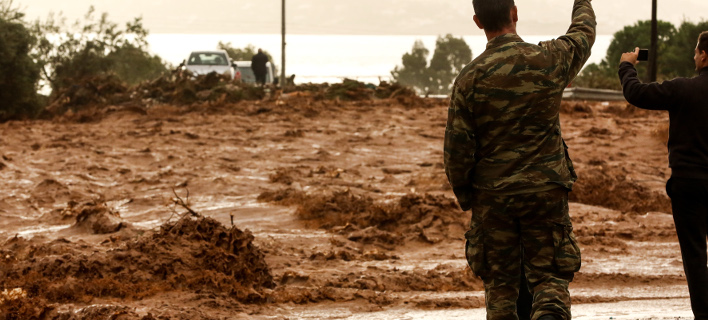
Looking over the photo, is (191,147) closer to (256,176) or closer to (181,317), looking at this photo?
(256,176)

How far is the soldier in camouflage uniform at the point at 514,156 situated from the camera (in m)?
4.54

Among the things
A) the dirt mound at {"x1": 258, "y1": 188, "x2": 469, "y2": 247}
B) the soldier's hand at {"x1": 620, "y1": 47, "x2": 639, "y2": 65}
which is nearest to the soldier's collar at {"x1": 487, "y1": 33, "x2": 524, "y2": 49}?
the soldier's hand at {"x1": 620, "y1": 47, "x2": 639, "y2": 65}

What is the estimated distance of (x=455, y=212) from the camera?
11.9m

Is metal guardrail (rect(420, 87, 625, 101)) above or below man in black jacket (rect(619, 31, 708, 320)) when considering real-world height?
below

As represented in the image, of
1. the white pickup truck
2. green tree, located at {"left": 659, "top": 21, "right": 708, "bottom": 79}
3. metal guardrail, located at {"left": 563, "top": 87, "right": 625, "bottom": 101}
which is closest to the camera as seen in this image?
metal guardrail, located at {"left": 563, "top": 87, "right": 625, "bottom": 101}

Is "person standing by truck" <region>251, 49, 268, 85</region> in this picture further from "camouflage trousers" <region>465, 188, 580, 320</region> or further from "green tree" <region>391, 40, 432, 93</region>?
"green tree" <region>391, 40, 432, 93</region>

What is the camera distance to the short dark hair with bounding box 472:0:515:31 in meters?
4.55

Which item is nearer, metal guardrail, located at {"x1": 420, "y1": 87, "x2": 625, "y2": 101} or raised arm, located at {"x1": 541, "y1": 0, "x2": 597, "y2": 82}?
raised arm, located at {"x1": 541, "y1": 0, "x2": 597, "y2": 82}

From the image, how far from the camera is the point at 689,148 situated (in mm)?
5480

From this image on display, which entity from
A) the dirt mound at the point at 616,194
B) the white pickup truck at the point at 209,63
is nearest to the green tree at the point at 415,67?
the white pickup truck at the point at 209,63

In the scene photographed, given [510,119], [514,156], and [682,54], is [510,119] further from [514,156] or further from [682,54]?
[682,54]

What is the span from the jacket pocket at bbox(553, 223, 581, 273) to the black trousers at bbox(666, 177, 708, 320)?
4.01 ft

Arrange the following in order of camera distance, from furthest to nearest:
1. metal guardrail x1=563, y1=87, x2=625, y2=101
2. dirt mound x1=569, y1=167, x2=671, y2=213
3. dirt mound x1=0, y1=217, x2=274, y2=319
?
1. metal guardrail x1=563, y1=87, x2=625, y2=101
2. dirt mound x1=569, y1=167, x2=671, y2=213
3. dirt mound x1=0, y1=217, x2=274, y2=319

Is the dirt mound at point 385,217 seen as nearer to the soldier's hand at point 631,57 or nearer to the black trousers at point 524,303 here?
the soldier's hand at point 631,57
